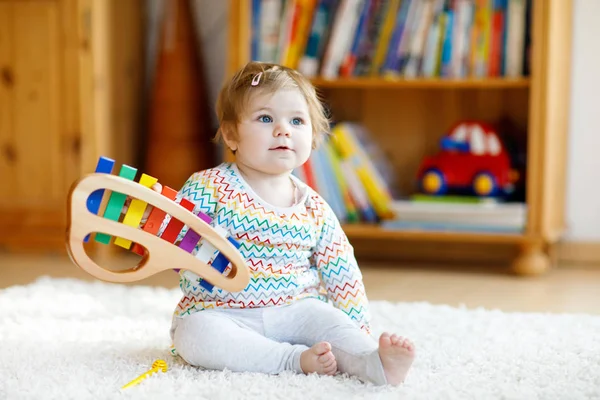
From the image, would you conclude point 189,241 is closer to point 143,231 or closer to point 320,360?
point 143,231

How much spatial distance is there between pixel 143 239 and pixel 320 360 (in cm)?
27

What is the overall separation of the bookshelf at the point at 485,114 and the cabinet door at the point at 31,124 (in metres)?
0.48

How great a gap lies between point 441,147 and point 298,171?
1.28ft

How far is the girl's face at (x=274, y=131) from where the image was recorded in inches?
45.2

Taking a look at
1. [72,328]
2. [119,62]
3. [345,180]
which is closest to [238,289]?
[72,328]

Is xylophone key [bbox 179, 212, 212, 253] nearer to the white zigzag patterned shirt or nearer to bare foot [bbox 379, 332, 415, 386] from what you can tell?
the white zigzag patterned shirt

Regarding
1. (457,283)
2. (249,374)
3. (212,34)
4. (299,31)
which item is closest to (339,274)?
(249,374)

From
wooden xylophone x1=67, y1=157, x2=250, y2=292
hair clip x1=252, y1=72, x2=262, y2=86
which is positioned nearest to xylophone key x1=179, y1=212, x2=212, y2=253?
wooden xylophone x1=67, y1=157, x2=250, y2=292

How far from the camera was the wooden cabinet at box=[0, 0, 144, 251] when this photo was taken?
2.18 metres

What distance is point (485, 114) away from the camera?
225cm

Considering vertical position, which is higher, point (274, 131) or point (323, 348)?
point (274, 131)

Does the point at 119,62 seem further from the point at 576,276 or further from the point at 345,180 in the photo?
the point at 576,276

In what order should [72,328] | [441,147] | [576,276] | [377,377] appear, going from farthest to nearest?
[441,147]
[576,276]
[72,328]
[377,377]

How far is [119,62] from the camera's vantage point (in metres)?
2.31
